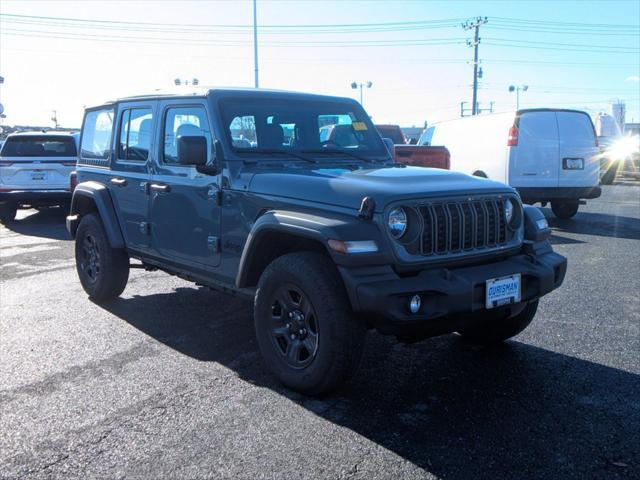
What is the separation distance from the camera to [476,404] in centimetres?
392

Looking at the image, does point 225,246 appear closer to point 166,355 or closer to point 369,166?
point 166,355

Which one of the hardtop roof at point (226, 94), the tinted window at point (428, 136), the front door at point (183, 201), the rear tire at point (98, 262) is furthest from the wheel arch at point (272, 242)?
the tinted window at point (428, 136)

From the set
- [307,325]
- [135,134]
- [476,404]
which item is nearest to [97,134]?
[135,134]

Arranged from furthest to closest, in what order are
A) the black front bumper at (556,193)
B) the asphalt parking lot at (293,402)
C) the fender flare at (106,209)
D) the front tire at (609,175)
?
1. the front tire at (609,175)
2. the black front bumper at (556,193)
3. the fender flare at (106,209)
4. the asphalt parking lot at (293,402)

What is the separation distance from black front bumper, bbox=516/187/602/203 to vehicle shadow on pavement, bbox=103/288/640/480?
24.5 ft

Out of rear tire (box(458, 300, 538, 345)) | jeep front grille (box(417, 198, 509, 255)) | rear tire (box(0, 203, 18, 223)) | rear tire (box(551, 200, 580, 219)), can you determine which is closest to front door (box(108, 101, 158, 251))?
jeep front grille (box(417, 198, 509, 255))

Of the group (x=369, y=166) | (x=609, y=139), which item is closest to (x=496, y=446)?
(x=369, y=166)

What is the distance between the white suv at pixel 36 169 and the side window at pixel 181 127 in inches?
341

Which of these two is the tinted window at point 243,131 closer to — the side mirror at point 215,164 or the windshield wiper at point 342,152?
the side mirror at point 215,164

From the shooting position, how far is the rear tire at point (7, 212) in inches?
525

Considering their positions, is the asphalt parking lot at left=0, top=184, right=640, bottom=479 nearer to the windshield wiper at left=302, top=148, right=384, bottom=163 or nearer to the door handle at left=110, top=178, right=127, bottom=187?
the door handle at left=110, top=178, right=127, bottom=187

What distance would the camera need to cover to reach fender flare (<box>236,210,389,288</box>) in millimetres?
3670

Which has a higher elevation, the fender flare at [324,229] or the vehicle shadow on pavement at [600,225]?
the fender flare at [324,229]

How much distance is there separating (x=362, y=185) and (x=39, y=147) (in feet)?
36.7
